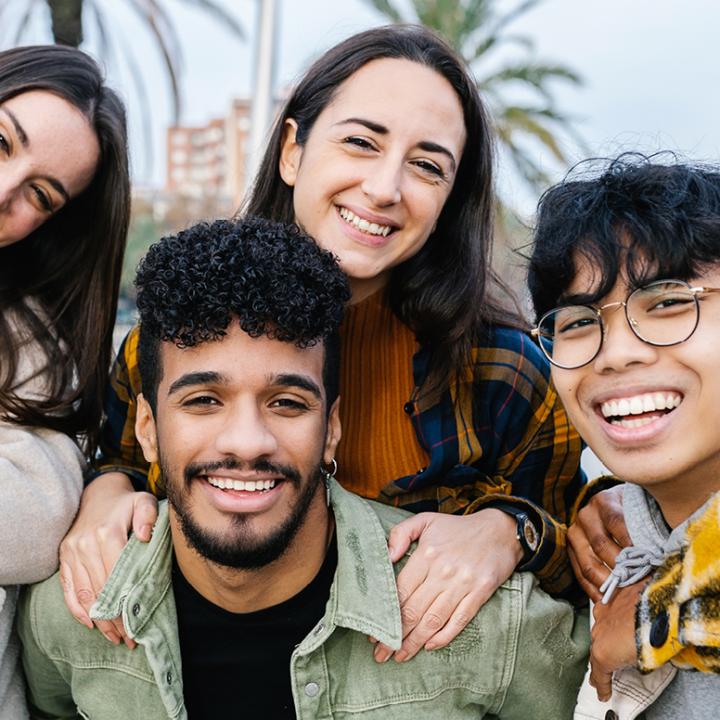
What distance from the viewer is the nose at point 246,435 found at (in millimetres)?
2865

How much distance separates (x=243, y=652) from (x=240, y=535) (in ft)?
1.37

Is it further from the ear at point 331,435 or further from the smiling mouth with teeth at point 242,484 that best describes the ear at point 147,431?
the ear at point 331,435

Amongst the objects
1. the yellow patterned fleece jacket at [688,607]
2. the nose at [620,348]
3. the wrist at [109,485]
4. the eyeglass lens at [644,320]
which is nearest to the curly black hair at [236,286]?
the wrist at [109,485]

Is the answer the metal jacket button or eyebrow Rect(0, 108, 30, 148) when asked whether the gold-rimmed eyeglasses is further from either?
eyebrow Rect(0, 108, 30, 148)

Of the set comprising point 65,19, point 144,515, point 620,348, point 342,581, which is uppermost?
point 65,19

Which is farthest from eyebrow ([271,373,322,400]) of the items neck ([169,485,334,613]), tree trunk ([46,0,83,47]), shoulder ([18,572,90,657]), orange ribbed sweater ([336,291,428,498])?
tree trunk ([46,0,83,47])

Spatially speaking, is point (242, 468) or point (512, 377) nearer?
point (242, 468)

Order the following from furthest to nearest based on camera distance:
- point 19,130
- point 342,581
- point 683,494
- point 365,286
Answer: point 365,286, point 19,130, point 342,581, point 683,494

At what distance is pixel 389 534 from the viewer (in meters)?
3.24

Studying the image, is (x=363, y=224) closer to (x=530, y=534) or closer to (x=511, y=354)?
(x=511, y=354)

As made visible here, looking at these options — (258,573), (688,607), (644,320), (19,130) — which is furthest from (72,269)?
(688,607)

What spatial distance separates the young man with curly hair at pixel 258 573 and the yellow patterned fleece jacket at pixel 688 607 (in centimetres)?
49

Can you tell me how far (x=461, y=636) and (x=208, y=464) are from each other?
3.14 feet

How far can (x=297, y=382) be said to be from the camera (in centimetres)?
301
